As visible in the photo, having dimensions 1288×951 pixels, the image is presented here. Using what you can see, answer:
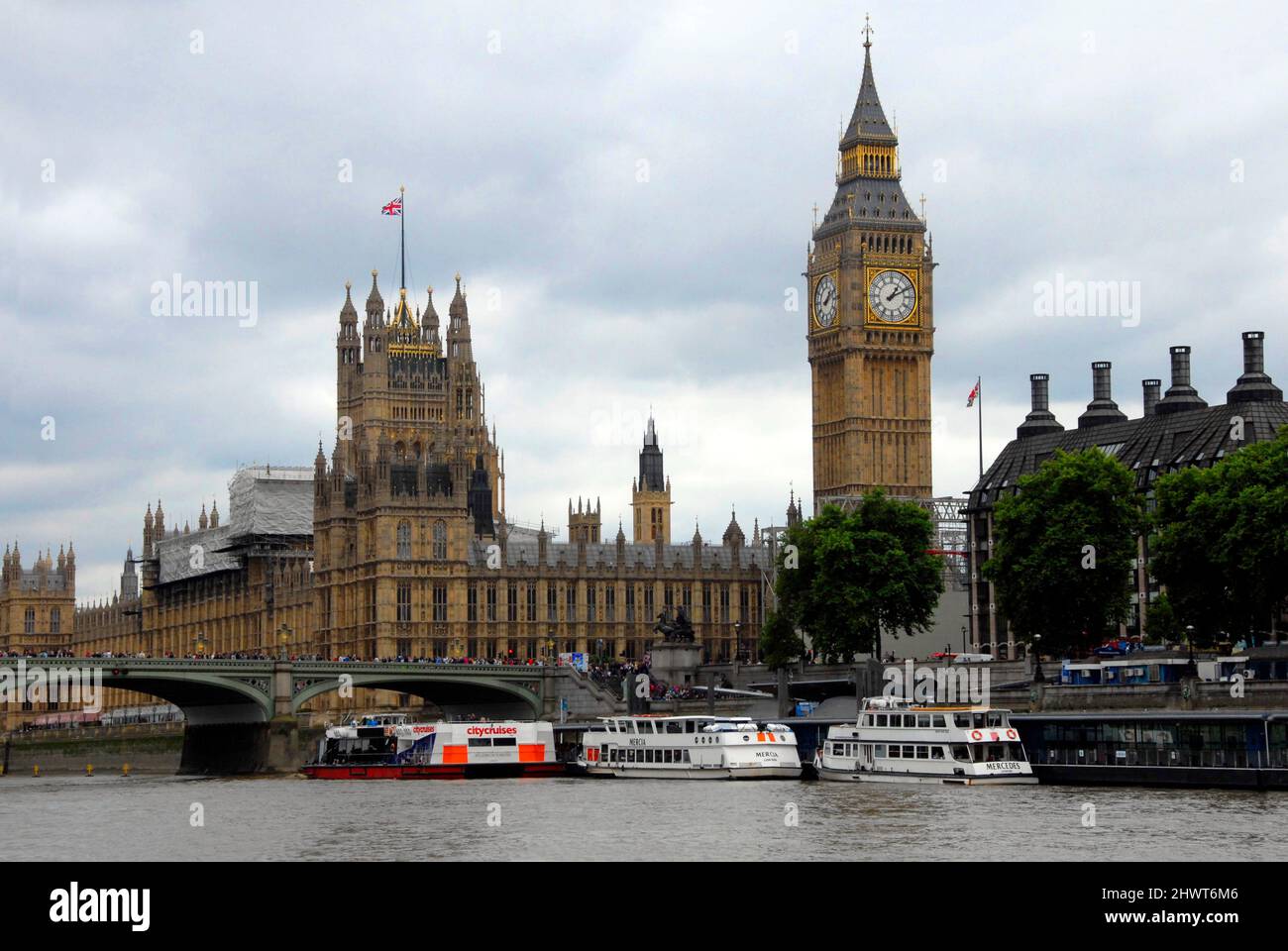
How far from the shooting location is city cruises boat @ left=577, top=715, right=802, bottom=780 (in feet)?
275

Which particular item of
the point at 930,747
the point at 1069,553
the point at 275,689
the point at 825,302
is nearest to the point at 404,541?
the point at 825,302

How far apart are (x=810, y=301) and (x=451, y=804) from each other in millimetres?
87611

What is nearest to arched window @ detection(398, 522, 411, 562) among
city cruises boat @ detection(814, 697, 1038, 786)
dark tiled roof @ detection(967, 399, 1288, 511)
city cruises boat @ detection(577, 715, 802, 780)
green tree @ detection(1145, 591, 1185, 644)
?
dark tiled roof @ detection(967, 399, 1288, 511)

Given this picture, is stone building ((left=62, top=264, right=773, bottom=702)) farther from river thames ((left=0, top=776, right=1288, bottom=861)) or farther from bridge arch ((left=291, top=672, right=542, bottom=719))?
river thames ((left=0, top=776, right=1288, bottom=861))

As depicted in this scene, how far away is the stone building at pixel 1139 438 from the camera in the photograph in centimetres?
10769

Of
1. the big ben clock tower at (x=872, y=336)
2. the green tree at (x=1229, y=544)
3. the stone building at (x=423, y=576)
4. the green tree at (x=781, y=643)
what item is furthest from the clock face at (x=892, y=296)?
the green tree at (x=1229, y=544)

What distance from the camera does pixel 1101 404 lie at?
124 m

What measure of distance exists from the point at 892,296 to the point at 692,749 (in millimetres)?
69544

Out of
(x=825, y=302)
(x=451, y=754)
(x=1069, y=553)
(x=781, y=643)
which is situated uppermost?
(x=825, y=302)

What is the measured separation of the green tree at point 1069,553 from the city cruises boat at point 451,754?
19.6 metres

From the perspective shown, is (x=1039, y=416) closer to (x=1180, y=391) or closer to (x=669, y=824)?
(x=1180, y=391)

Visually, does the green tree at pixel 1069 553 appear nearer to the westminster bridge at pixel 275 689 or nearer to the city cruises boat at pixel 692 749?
the city cruises boat at pixel 692 749

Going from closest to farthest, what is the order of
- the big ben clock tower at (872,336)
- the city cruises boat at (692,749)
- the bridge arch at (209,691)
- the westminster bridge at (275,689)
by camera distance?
the city cruises boat at (692,749), the westminster bridge at (275,689), the bridge arch at (209,691), the big ben clock tower at (872,336)
